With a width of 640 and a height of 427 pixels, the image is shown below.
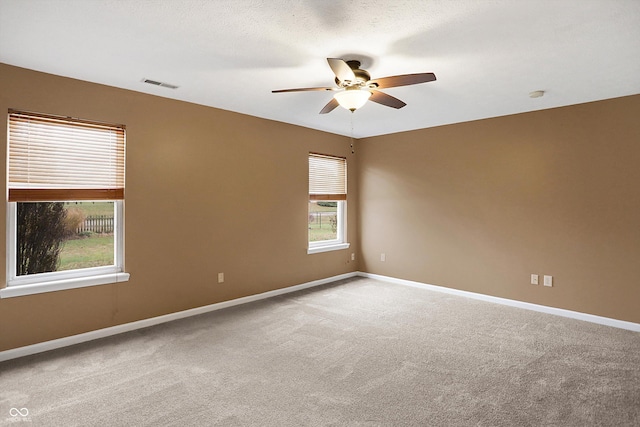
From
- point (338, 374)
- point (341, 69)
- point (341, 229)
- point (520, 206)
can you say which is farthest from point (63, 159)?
point (520, 206)

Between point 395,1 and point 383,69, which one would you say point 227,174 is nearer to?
point 383,69

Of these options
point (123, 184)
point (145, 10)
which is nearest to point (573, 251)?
point (145, 10)

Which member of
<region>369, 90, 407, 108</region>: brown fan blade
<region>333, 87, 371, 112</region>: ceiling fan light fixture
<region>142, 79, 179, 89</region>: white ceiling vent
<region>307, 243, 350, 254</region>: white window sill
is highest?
<region>142, 79, 179, 89</region>: white ceiling vent

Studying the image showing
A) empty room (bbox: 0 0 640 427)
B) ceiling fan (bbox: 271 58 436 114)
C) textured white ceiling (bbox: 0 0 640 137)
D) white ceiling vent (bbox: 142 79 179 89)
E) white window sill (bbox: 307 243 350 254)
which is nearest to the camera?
textured white ceiling (bbox: 0 0 640 137)

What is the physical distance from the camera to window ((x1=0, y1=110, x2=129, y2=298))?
3.08 metres

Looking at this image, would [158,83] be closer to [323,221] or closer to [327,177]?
[327,177]

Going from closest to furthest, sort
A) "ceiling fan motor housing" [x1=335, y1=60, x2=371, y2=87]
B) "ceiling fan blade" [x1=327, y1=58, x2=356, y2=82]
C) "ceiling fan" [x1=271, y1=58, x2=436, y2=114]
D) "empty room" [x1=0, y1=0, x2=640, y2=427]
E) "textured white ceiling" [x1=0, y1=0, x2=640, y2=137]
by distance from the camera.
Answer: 1. "textured white ceiling" [x1=0, y1=0, x2=640, y2=137]
2. "empty room" [x1=0, y1=0, x2=640, y2=427]
3. "ceiling fan blade" [x1=327, y1=58, x2=356, y2=82]
4. "ceiling fan" [x1=271, y1=58, x2=436, y2=114]
5. "ceiling fan motor housing" [x1=335, y1=60, x2=371, y2=87]

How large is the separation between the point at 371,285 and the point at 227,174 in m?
2.77

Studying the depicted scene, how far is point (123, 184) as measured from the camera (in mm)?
3617

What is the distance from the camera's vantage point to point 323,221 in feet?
19.5

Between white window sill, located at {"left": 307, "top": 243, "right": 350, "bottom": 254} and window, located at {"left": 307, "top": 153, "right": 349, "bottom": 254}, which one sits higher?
window, located at {"left": 307, "top": 153, "right": 349, "bottom": 254}

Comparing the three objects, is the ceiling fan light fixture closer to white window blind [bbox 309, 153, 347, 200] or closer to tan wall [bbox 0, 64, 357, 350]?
tan wall [bbox 0, 64, 357, 350]

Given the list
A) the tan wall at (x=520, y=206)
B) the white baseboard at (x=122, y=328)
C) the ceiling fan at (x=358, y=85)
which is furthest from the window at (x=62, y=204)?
the tan wall at (x=520, y=206)

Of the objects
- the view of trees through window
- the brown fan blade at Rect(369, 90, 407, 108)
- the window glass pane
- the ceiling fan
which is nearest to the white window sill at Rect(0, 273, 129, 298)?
the view of trees through window
